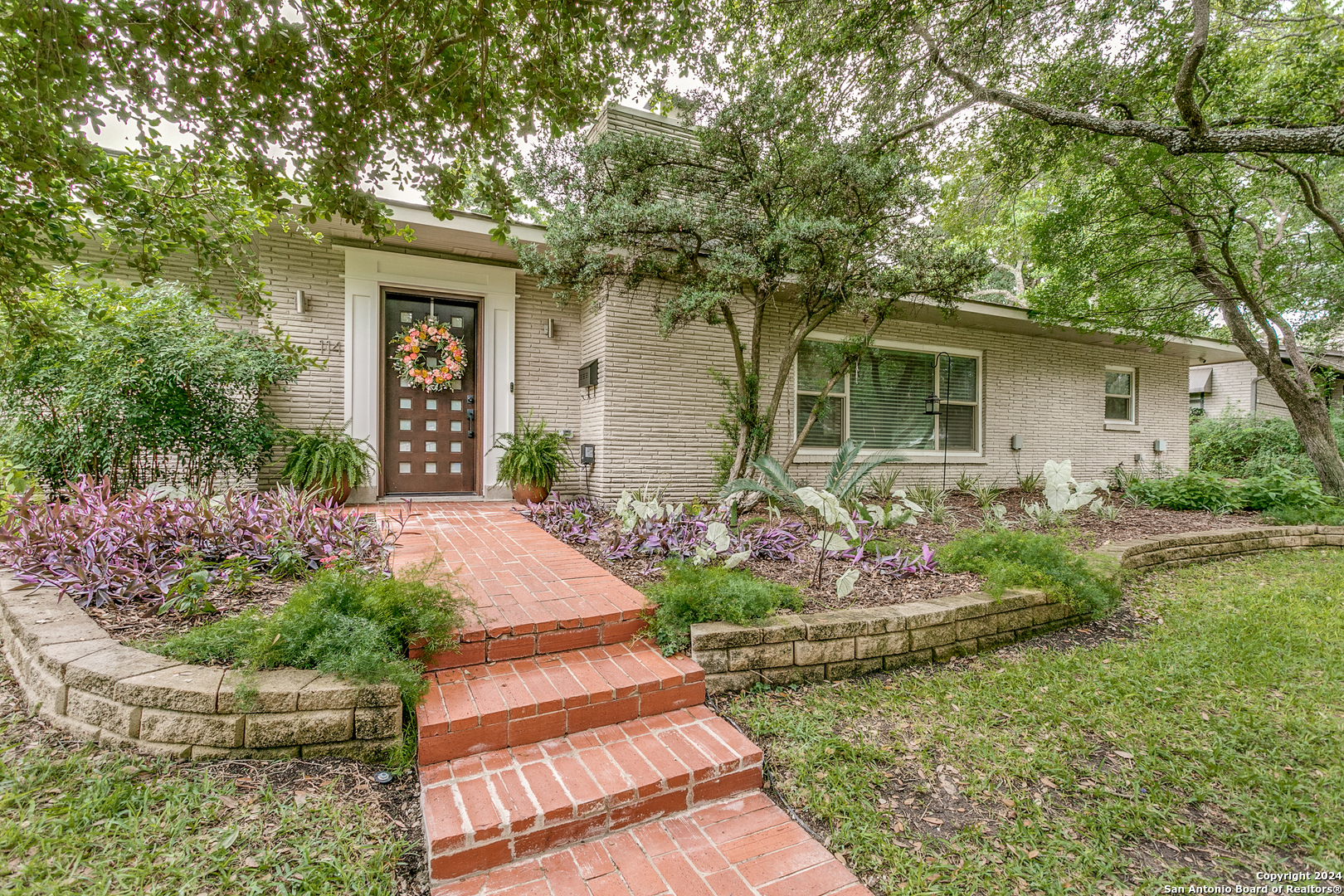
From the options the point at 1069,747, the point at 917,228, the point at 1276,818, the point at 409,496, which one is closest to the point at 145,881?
the point at 1069,747

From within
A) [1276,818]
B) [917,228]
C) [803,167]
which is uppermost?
[803,167]

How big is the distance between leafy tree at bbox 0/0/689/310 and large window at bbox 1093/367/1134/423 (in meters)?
10.1

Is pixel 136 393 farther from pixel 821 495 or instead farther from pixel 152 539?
pixel 821 495

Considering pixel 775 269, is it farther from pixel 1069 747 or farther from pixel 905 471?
pixel 905 471

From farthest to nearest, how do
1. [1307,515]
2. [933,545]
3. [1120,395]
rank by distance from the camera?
[1120,395] < [1307,515] < [933,545]

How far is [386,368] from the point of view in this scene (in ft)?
17.0

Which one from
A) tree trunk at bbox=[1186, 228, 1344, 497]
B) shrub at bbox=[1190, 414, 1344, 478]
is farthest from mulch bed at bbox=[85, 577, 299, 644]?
shrub at bbox=[1190, 414, 1344, 478]

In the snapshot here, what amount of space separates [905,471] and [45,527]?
25.7 feet

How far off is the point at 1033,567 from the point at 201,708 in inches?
160

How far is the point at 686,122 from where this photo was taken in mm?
4211

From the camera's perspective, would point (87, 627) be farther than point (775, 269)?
No

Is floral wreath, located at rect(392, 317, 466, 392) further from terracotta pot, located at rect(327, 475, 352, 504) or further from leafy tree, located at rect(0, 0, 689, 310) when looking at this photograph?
leafy tree, located at rect(0, 0, 689, 310)

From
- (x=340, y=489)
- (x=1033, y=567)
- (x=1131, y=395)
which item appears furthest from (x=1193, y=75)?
(x=1131, y=395)

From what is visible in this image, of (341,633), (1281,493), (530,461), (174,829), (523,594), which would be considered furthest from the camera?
(1281,493)
